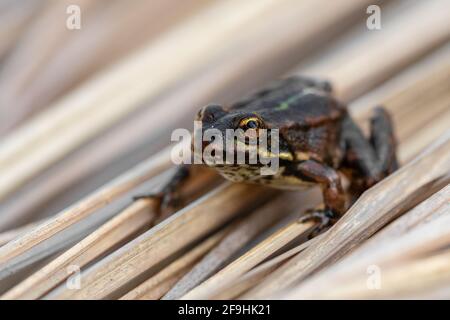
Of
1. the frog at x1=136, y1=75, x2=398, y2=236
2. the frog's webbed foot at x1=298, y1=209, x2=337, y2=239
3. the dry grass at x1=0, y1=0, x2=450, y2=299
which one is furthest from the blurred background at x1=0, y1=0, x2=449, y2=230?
the frog's webbed foot at x1=298, y1=209, x2=337, y2=239

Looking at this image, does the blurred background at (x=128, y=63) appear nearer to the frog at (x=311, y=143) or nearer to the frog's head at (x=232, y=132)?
the frog at (x=311, y=143)

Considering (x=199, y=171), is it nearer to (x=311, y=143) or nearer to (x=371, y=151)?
(x=311, y=143)

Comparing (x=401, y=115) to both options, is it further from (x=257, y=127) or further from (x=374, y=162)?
(x=257, y=127)

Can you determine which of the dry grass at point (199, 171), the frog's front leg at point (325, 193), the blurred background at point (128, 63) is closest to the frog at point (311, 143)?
the frog's front leg at point (325, 193)

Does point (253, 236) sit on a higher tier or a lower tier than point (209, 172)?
lower
